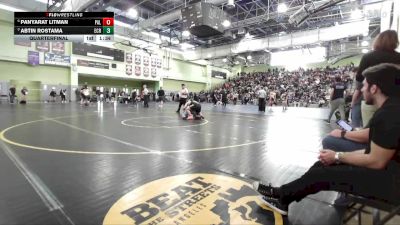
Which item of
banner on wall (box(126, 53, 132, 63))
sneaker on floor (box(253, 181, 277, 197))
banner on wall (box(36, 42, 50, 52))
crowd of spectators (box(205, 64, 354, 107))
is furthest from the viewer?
banner on wall (box(126, 53, 132, 63))

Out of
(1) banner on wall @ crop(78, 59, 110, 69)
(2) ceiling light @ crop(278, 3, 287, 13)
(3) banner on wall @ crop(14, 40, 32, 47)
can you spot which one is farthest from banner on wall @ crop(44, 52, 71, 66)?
(2) ceiling light @ crop(278, 3, 287, 13)

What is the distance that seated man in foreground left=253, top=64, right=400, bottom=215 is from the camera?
1.50 m

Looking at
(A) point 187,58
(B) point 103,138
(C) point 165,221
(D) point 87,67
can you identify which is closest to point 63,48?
(D) point 87,67

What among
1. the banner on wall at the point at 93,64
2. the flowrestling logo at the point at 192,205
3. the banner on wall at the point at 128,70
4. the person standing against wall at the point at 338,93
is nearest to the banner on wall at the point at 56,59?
the banner on wall at the point at 93,64

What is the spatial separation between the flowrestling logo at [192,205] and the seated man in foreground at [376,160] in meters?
0.56

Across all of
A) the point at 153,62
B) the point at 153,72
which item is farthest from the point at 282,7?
the point at 153,72

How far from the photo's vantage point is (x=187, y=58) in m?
30.5

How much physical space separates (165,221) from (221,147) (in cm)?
274

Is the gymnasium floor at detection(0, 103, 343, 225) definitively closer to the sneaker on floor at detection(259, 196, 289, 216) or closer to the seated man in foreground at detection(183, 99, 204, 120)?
the sneaker on floor at detection(259, 196, 289, 216)

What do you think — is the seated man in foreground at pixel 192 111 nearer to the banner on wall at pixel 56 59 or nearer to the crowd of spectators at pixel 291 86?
the crowd of spectators at pixel 291 86

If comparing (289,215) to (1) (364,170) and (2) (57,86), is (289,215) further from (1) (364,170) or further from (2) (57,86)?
(2) (57,86)

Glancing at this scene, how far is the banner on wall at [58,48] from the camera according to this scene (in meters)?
20.2

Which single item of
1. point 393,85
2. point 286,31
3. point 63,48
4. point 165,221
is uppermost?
point 286,31
